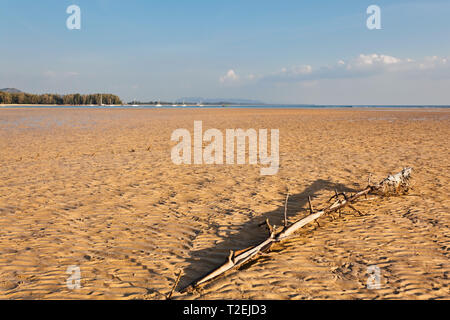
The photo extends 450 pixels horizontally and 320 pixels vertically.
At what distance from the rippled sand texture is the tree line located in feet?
443

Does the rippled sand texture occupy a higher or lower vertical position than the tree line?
lower

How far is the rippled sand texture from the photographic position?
12.2 ft

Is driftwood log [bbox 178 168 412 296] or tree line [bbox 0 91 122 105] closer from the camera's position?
driftwood log [bbox 178 168 412 296]

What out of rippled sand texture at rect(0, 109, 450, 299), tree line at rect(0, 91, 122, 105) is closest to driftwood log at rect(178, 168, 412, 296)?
rippled sand texture at rect(0, 109, 450, 299)

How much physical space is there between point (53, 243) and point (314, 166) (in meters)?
7.70

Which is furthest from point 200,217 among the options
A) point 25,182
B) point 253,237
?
point 25,182

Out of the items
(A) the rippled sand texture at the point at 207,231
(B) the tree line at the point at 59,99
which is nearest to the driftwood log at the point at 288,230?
(A) the rippled sand texture at the point at 207,231

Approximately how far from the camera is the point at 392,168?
9.87 m

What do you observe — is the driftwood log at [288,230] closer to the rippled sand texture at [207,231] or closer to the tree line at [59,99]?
the rippled sand texture at [207,231]

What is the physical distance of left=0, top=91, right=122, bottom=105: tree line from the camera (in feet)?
400

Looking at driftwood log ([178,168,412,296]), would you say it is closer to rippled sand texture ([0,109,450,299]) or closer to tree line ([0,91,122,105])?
rippled sand texture ([0,109,450,299])

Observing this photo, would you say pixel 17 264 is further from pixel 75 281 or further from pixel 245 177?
pixel 245 177

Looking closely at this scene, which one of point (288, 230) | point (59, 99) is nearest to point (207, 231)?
point (288, 230)

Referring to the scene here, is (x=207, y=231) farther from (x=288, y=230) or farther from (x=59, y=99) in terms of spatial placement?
(x=59, y=99)
